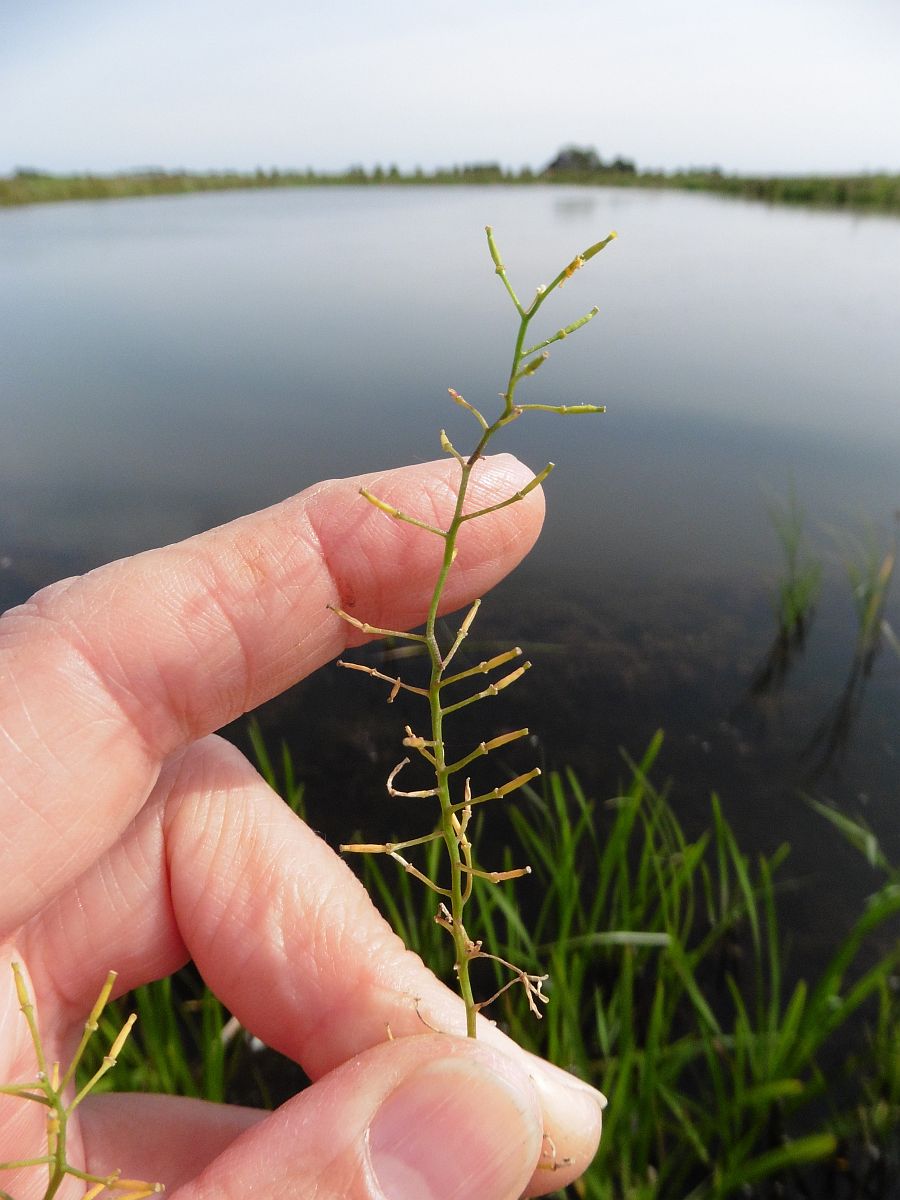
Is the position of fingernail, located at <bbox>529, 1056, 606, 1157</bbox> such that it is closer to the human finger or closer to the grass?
the human finger

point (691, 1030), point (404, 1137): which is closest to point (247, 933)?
point (404, 1137)

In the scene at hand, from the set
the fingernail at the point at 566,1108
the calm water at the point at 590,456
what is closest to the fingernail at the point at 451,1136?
the fingernail at the point at 566,1108

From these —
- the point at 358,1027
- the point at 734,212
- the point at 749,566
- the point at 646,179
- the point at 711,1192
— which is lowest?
the point at 711,1192

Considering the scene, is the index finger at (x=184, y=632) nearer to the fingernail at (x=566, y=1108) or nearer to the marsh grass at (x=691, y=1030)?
the marsh grass at (x=691, y=1030)

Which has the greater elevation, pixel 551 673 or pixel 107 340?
pixel 107 340

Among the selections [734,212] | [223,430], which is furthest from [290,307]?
[734,212]

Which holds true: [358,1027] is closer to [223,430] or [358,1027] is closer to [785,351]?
[223,430]

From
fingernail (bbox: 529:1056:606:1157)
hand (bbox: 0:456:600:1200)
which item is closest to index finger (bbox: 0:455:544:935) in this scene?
hand (bbox: 0:456:600:1200)
